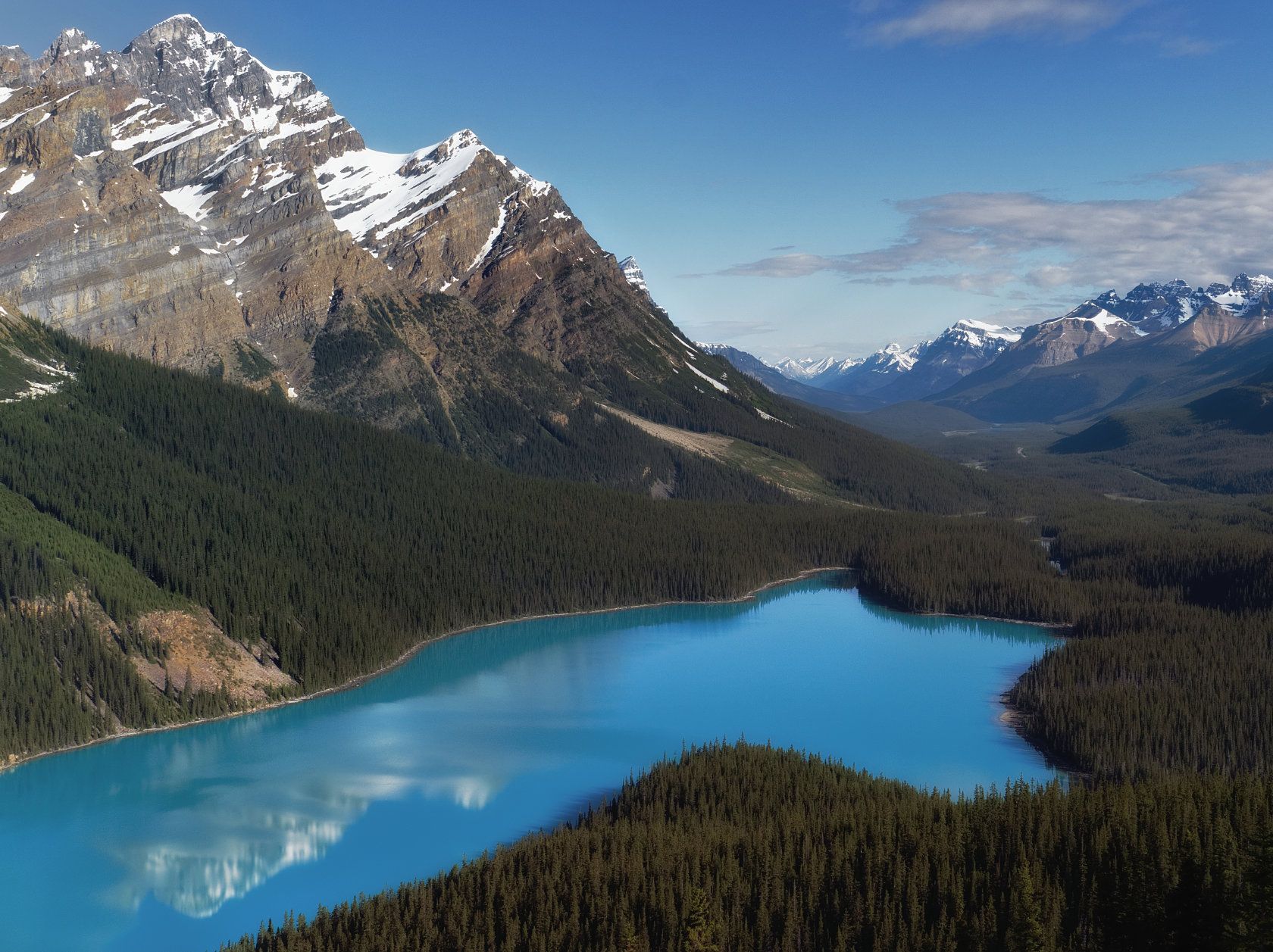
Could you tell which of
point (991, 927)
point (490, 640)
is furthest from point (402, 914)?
point (490, 640)

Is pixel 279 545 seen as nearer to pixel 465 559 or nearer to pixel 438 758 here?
pixel 465 559

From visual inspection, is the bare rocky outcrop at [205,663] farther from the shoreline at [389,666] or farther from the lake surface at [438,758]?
the lake surface at [438,758]

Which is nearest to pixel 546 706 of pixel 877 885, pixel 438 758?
pixel 438 758

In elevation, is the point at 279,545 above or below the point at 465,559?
above

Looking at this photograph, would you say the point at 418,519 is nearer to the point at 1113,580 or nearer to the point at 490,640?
the point at 490,640

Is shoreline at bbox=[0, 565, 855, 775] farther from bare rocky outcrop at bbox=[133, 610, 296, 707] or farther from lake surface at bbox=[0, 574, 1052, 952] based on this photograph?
bare rocky outcrop at bbox=[133, 610, 296, 707]

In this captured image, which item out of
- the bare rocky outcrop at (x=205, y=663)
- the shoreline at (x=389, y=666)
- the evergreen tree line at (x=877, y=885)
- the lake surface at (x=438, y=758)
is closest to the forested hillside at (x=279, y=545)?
the bare rocky outcrop at (x=205, y=663)
